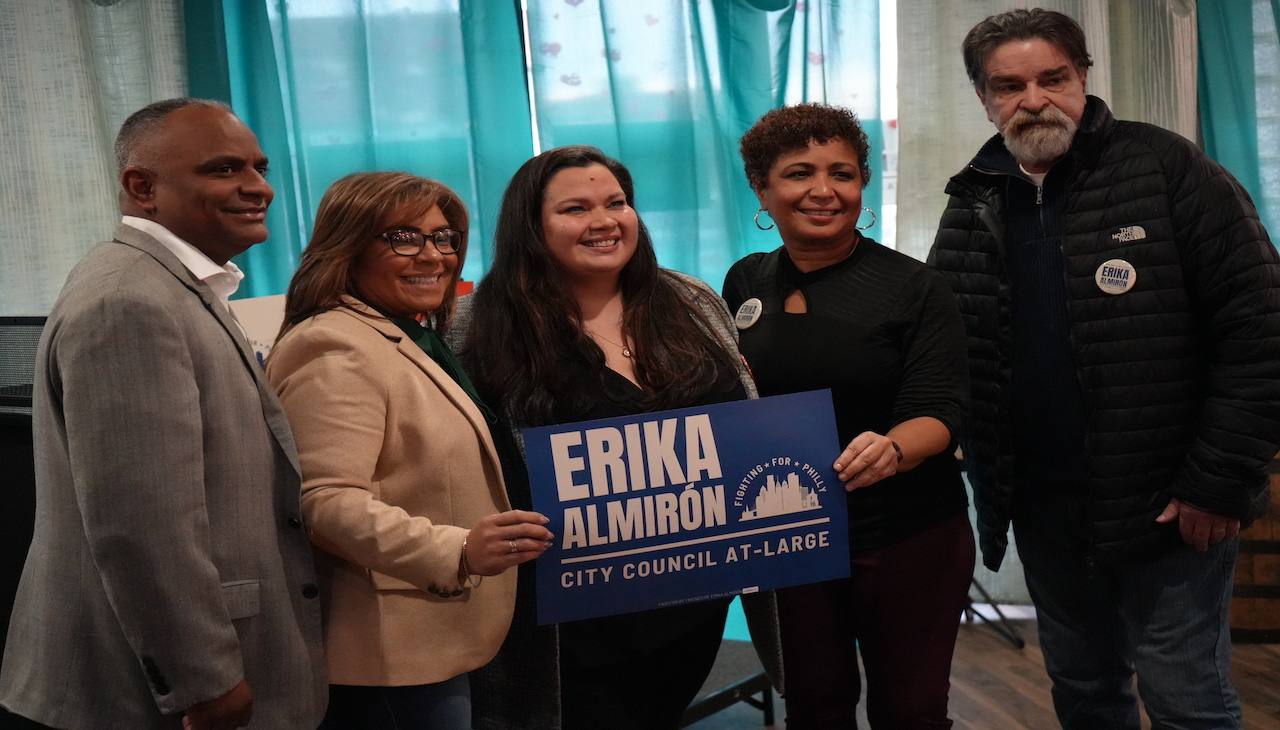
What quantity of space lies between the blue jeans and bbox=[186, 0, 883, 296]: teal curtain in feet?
7.21

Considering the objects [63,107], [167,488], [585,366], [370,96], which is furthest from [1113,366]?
[63,107]

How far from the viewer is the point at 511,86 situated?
3.89m

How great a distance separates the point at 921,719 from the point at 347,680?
3.75 feet

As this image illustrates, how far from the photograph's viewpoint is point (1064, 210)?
Result: 6.63 feet

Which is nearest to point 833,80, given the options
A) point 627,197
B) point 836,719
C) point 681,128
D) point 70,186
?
point 681,128

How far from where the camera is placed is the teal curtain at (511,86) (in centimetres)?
383

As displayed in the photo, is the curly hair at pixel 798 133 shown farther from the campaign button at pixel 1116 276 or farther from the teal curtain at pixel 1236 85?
the teal curtain at pixel 1236 85

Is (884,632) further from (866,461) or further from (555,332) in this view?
(555,332)

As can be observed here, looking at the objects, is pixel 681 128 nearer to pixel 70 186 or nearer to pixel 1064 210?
pixel 1064 210

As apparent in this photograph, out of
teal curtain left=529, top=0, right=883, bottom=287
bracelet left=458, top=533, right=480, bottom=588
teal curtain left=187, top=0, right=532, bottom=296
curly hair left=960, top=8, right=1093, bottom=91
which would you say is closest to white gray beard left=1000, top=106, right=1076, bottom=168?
curly hair left=960, top=8, right=1093, bottom=91

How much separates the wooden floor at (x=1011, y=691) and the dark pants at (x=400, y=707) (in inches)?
80.0

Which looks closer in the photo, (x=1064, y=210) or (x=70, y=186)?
(x=1064, y=210)

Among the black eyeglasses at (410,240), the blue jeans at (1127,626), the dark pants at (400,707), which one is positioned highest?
the black eyeglasses at (410,240)

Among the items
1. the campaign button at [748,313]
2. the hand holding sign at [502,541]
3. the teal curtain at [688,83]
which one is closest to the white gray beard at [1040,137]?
the campaign button at [748,313]
